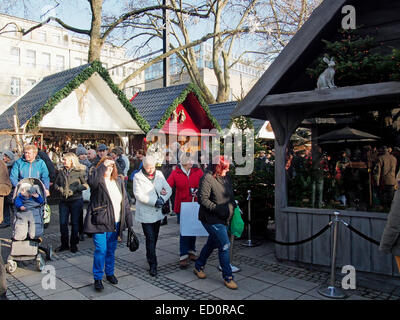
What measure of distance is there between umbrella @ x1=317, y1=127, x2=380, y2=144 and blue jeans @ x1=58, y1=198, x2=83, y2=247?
4.81 m

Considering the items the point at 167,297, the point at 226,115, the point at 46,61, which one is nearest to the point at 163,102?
the point at 226,115

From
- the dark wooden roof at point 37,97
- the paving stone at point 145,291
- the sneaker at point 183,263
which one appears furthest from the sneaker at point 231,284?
the dark wooden roof at point 37,97

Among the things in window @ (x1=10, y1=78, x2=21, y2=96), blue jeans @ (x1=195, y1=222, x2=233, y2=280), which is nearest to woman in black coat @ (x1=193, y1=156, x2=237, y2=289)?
blue jeans @ (x1=195, y1=222, x2=233, y2=280)

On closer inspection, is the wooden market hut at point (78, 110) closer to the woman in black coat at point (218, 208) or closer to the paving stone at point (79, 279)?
the paving stone at point (79, 279)

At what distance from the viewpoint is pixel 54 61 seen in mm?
51844

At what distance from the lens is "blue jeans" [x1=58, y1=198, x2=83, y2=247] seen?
22.6 ft

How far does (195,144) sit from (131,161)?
3.88m

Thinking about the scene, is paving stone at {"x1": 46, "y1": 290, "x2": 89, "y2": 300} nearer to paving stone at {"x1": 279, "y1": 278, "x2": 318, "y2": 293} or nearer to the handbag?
the handbag

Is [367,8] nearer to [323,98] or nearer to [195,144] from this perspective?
[323,98]

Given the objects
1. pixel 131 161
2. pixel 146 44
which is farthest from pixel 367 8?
pixel 146 44

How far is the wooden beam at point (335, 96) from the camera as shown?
4887 millimetres

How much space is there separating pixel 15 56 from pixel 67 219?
46.5 metres

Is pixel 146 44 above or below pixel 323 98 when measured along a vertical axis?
above
